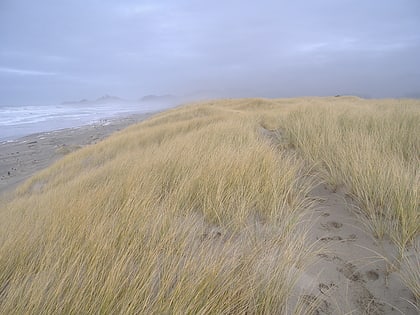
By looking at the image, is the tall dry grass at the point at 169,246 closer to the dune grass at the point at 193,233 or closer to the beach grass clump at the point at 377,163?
the dune grass at the point at 193,233

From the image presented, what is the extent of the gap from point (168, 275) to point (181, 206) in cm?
93

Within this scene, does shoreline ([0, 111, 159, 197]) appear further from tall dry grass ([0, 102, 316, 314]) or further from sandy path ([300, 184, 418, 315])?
sandy path ([300, 184, 418, 315])

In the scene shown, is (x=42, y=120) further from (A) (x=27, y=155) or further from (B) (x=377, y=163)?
(B) (x=377, y=163)

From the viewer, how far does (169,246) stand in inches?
65.0

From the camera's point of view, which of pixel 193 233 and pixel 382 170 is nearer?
pixel 193 233

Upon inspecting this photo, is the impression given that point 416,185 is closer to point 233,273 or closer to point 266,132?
point 233,273

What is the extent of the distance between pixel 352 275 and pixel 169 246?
1171mm

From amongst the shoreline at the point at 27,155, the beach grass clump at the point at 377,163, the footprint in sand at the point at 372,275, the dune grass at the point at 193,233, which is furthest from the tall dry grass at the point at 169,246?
the shoreline at the point at 27,155

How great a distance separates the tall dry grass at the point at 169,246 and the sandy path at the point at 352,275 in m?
0.16

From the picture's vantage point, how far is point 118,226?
181 cm

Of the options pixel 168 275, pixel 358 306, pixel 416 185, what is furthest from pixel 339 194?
pixel 168 275

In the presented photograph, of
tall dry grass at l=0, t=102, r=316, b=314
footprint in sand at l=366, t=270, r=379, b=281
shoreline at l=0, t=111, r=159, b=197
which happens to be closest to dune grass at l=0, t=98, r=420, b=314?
tall dry grass at l=0, t=102, r=316, b=314

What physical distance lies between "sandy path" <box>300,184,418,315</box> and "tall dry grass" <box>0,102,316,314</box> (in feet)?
0.52

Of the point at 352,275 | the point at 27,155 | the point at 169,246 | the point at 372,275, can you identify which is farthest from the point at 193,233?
the point at 27,155
